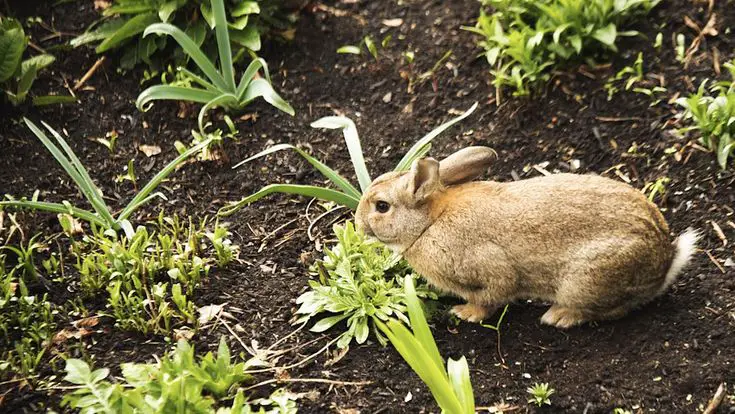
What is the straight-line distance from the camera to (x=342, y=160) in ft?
21.1

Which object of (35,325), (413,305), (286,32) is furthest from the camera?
(286,32)

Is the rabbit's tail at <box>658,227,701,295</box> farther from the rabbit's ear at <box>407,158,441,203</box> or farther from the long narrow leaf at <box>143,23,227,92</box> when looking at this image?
the long narrow leaf at <box>143,23,227,92</box>

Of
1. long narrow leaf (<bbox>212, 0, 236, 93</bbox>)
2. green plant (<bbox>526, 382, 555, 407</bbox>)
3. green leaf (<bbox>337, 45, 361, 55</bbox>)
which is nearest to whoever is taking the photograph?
green plant (<bbox>526, 382, 555, 407</bbox>)

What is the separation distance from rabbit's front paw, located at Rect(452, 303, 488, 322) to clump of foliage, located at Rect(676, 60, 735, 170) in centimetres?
176

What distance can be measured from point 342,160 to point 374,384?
6.86 feet

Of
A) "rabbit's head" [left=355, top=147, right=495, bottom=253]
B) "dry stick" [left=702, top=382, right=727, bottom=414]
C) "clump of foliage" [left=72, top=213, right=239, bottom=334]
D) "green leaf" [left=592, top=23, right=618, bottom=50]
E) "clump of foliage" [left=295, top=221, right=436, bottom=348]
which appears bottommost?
"dry stick" [left=702, top=382, right=727, bottom=414]

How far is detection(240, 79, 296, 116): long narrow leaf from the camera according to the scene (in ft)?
19.5

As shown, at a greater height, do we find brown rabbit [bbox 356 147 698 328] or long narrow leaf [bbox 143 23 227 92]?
long narrow leaf [bbox 143 23 227 92]

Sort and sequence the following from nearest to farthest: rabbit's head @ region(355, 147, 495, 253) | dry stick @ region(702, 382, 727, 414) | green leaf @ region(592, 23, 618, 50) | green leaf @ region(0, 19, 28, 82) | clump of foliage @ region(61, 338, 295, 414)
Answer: clump of foliage @ region(61, 338, 295, 414)
dry stick @ region(702, 382, 727, 414)
rabbit's head @ region(355, 147, 495, 253)
green leaf @ region(592, 23, 618, 50)
green leaf @ region(0, 19, 28, 82)

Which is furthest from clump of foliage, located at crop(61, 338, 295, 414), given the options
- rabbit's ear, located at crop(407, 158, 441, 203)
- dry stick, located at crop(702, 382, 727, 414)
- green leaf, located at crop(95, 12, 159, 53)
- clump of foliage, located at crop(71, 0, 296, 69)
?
green leaf, located at crop(95, 12, 159, 53)

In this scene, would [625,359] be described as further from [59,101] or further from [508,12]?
[59,101]

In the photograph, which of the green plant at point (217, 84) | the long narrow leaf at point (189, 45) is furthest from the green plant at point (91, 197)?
the long narrow leaf at point (189, 45)

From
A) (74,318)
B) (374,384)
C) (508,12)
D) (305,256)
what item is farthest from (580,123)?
(74,318)

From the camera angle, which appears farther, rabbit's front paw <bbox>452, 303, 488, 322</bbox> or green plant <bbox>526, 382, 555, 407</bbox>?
rabbit's front paw <bbox>452, 303, 488, 322</bbox>
